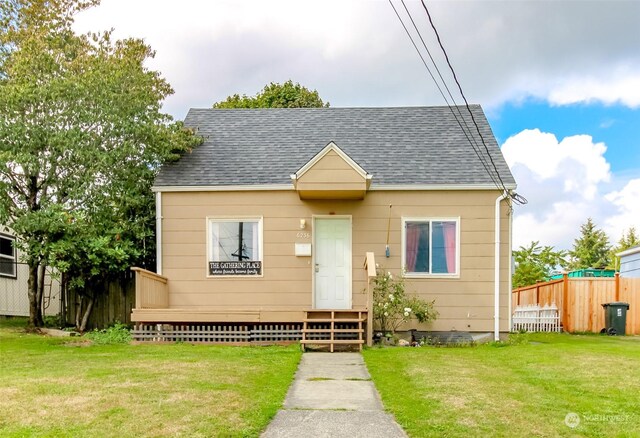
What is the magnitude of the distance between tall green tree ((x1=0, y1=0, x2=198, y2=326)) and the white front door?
3486 mm

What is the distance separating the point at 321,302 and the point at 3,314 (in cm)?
909

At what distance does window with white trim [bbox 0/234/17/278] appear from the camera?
13.8 m

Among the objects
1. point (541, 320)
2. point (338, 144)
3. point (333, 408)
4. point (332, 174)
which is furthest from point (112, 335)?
point (541, 320)

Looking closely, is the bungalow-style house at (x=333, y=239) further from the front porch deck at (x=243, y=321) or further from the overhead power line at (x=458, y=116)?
the front porch deck at (x=243, y=321)

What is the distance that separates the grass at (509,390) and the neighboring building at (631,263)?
993cm

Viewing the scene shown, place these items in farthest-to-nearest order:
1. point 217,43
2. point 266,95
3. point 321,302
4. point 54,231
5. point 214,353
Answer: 1. point 266,95
2. point 217,43
3. point 321,302
4. point 54,231
5. point 214,353

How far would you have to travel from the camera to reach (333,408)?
482cm

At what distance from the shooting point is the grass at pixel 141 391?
13.2 feet

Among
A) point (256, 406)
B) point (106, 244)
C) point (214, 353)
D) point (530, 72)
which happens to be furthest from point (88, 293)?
point (530, 72)

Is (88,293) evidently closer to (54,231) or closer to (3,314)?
(54,231)

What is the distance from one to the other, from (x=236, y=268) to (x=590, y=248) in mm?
33674

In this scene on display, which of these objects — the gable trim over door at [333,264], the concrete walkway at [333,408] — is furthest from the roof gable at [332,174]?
the concrete walkway at [333,408]

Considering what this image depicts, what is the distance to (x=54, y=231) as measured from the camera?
962cm

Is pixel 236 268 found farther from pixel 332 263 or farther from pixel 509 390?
pixel 509 390
